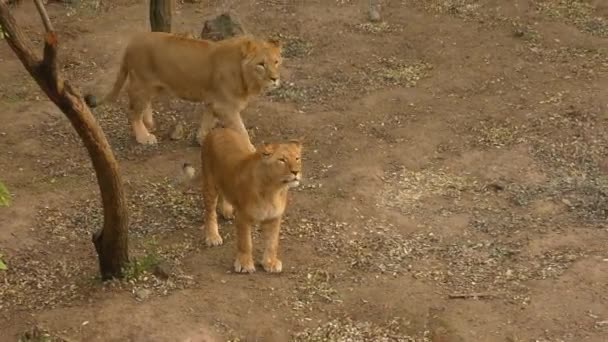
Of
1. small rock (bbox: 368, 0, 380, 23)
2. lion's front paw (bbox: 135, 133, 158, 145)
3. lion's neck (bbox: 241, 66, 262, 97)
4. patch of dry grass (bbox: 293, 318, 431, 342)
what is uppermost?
lion's neck (bbox: 241, 66, 262, 97)

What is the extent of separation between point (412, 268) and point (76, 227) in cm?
291

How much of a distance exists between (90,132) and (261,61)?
9.14 ft

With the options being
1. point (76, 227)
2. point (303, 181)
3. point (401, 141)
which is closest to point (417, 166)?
point (401, 141)

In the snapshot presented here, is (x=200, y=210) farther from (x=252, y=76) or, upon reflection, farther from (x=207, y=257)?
(x=252, y=76)

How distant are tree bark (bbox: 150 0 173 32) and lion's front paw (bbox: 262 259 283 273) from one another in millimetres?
4153

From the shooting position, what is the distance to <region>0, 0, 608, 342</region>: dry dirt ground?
6523 millimetres

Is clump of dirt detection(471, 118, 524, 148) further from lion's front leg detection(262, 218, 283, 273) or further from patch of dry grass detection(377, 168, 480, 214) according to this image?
lion's front leg detection(262, 218, 283, 273)

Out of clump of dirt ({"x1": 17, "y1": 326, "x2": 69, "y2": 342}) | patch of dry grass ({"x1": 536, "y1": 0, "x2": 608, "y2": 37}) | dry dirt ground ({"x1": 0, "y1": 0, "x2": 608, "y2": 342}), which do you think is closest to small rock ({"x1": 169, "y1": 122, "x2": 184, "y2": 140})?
dry dirt ground ({"x1": 0, "y1": 0, "x2": 608, "y2": 342})

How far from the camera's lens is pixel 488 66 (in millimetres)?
10922

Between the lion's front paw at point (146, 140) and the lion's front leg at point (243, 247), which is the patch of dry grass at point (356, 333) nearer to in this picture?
the lion's front leg at point (243, 247)

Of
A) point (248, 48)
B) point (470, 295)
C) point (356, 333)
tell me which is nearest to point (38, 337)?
point (356, 333)

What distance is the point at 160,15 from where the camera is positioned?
1009cm

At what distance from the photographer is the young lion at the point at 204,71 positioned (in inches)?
336

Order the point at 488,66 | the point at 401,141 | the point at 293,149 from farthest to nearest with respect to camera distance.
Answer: the point at 488,66 → the point at 401,141 → the point at 293,149
